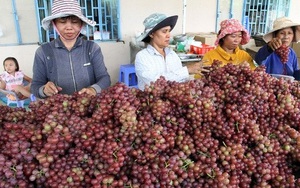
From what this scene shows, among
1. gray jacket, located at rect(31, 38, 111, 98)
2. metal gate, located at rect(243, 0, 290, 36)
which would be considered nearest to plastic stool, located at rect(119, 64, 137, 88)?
gray jacket, located at rect(31, 38, 111, 98)

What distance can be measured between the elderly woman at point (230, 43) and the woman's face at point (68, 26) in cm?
115

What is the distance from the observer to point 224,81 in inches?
51.9

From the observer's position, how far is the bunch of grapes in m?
2.21

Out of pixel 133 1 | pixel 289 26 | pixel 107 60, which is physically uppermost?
pixel 133 1

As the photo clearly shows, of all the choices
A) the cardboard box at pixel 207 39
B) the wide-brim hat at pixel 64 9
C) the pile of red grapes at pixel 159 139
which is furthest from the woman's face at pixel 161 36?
the cardboard box at pixel 207 39

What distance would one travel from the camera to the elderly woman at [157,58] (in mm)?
2125

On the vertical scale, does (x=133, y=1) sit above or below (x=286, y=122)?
above

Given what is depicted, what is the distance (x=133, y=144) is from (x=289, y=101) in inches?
30.1

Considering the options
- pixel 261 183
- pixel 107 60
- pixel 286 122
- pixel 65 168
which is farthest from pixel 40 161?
pixel 107 60

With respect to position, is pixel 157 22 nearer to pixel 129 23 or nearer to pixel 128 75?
pixel 128 75

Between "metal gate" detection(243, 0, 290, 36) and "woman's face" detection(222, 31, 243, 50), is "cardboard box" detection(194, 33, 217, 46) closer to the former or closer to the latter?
"metal gate" detection(243, 0, 290, 36)

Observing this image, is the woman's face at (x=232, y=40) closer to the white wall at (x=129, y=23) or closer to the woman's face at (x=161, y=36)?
→ the woman's face at (x=161, y=36)

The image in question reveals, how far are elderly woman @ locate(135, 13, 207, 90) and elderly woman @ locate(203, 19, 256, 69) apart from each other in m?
0.39

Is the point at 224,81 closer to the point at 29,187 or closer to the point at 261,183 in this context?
the point at 261,183
